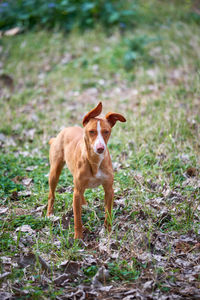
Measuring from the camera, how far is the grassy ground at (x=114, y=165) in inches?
122

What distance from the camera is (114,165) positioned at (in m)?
5.42

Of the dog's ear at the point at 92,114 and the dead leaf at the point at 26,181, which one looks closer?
the dog's ear at the point at 92,114

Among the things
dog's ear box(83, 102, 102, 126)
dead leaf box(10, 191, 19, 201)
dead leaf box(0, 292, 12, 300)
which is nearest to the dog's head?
dog's ear box(83, 102, 102, 126)

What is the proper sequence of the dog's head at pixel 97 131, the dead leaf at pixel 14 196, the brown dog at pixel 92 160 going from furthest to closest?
the dead leaf at pixel 14 196 < the brown dog at pixel 92 160 < the dog's head at pixel 97 131

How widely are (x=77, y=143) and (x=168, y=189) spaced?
4.96 feet

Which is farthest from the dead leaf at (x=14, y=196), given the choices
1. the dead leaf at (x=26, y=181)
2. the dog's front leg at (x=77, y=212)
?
the dog's front leg at (x=77, y=212)

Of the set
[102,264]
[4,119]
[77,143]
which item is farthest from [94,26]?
[102,264]

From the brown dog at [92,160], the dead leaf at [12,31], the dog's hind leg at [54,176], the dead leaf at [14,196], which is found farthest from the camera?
the dead leaf at [12,31]

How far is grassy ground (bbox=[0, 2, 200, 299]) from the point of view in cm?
310

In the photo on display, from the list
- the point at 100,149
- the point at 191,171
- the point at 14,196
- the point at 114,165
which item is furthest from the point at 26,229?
the point at 191,171

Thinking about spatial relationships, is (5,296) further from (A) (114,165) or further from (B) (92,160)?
(A) (114,165)

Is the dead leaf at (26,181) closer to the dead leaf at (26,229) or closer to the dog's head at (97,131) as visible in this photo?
the dead leaf at (26,229)

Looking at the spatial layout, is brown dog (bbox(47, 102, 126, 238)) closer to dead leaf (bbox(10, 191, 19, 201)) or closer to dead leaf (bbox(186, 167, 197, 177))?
dead leaf (bbox(10, 191, 19, 201))

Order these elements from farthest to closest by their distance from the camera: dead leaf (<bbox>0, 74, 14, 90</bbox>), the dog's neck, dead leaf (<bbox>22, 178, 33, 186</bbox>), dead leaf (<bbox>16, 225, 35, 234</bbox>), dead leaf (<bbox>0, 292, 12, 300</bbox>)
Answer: dead leaf (<bbox>0, 74, 14, 90</bbox>), dead leaf (<bbox>22, 178, 33, 186</bbox>), dead leaf (<bbox>16, 225, 35, 234</bbox>), the dog's neck, dead leaf (<bbox>0, 292, 12, 300</bbox>)
